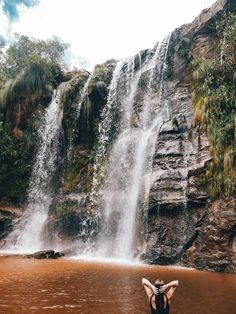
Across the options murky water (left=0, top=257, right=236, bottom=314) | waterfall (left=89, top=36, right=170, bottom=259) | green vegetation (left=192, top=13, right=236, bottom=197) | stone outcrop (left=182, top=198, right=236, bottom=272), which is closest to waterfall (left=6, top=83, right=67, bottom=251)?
waterfall (left=89, top=36, right=170, bottom=259)

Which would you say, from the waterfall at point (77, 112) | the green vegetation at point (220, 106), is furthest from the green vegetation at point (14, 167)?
the green vegetation at point (220, 106)

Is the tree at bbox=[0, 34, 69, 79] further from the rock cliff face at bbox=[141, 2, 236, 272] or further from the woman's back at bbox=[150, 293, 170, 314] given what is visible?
the woman's back at bbox=[150, 293, 170, 314]

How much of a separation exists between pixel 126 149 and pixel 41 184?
20.5ft

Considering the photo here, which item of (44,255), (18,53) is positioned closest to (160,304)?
(44,255)

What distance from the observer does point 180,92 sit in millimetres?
20078

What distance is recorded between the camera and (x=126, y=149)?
20.3 meters

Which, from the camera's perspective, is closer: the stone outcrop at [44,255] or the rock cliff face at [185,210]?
the rock cliff face at [185,210]

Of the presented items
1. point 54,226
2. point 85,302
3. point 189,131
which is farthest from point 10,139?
point 85,302

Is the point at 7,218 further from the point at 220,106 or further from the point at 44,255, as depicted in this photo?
the point at 220,106

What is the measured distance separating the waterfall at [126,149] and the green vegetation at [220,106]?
8.96 ft

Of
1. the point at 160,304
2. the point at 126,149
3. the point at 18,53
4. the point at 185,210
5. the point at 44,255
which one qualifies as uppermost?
the point at 18,53

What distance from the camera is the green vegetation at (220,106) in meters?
14.7

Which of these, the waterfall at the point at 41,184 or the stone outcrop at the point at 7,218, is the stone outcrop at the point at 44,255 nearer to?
the waterfall at the point at 41,184

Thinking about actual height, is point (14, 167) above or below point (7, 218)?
above
